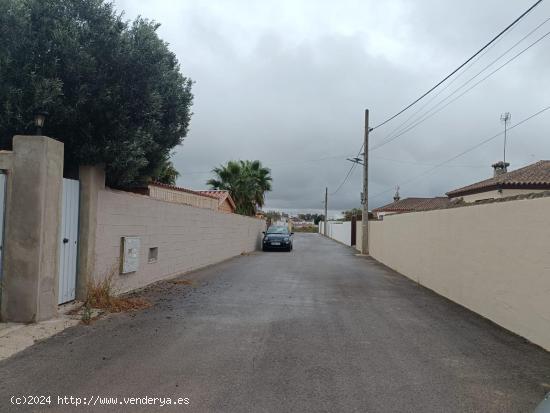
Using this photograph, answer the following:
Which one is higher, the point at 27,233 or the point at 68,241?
the point at 27,233

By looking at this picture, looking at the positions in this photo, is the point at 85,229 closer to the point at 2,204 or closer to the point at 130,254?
the point at 2,204

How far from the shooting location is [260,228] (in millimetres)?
32125

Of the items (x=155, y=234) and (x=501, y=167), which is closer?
(x=155, y=234)

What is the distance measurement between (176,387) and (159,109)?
18.5 ft

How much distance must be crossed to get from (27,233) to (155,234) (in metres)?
4.80

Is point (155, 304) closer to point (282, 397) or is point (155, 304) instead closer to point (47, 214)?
point (47, 214)

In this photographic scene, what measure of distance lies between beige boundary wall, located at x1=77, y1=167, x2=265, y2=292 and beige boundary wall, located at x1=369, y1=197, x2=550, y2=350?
6598 millimetres

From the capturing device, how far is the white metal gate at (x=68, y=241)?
23.8ft

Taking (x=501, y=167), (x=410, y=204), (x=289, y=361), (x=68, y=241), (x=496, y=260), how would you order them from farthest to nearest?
(x=410, y=204) < (x=501, y=167) < (x=496, y=260) < (x=68, y=241) < (x=289, y=361)

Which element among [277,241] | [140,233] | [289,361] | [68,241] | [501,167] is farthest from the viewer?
[501,167]

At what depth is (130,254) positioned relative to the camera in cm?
941

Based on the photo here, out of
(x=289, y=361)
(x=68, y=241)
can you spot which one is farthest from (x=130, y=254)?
(x=289, y=361)

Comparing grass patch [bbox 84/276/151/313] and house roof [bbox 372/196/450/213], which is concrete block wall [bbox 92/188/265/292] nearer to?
grass patch [bbox 84/276/151/313]

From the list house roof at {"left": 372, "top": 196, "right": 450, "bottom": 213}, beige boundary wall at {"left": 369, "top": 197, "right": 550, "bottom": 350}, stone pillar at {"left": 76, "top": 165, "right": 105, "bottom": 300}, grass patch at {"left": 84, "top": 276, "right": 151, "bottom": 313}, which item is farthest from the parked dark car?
house roof at {"left": 372, "top": 196, "right": 450, "bottom": 213}
